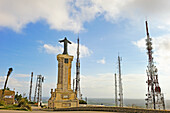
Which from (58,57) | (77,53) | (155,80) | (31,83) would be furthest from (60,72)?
(31,83)

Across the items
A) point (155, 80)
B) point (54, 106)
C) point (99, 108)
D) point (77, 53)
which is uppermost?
point (77, 53)

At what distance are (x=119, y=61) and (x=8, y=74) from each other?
3403 centimetres

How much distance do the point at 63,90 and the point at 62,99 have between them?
2.35m

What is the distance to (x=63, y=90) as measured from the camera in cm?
3731

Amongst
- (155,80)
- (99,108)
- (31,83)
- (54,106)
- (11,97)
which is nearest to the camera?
(99,108)

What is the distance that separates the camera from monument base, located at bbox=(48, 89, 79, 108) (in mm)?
35344

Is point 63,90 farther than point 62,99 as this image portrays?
Yes

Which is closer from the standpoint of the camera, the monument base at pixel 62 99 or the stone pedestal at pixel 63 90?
the monument base at pixel 62 99

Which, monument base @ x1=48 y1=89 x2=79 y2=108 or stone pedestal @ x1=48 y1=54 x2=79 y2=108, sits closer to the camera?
monument base @ x1=48 y1=89 x2=79 y2=108

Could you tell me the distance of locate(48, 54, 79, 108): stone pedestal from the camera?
117 feet

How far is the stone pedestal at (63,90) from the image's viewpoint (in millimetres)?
35719

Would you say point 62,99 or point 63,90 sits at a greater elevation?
point 63,90

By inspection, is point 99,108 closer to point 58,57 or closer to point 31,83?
point 58,57

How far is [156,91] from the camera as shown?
1454 inches
